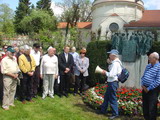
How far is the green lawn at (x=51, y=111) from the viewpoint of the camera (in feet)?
16.3

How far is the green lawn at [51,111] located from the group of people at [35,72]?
1.02 ft

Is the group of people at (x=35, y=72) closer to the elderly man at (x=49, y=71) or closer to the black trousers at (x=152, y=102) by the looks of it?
the elderly man at (x=49, y=71)

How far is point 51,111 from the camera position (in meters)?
5.50

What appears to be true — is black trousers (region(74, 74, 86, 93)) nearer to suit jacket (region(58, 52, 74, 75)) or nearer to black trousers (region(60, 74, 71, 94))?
black trousers (region(60, 74, 71, 94))

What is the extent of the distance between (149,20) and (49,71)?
29.1 m

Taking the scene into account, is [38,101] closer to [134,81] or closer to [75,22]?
[134,81]

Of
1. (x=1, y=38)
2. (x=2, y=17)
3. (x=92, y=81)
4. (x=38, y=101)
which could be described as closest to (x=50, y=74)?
(x=38, y=101)

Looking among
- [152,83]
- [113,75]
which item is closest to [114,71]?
[113,75]

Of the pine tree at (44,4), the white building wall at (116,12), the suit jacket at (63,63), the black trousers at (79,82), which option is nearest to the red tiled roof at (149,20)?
the white building wall at (116,12)

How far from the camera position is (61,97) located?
701 cm

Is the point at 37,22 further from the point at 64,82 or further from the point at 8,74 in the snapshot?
the point at 8,74

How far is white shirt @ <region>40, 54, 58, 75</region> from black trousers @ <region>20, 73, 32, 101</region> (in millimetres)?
692

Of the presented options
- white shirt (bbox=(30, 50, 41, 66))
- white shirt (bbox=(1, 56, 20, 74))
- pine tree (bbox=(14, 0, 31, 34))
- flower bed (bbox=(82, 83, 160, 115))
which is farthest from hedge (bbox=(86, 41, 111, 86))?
pine tree (bbox=(14, 0, 31, 34))

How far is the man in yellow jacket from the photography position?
5766 millimetres
